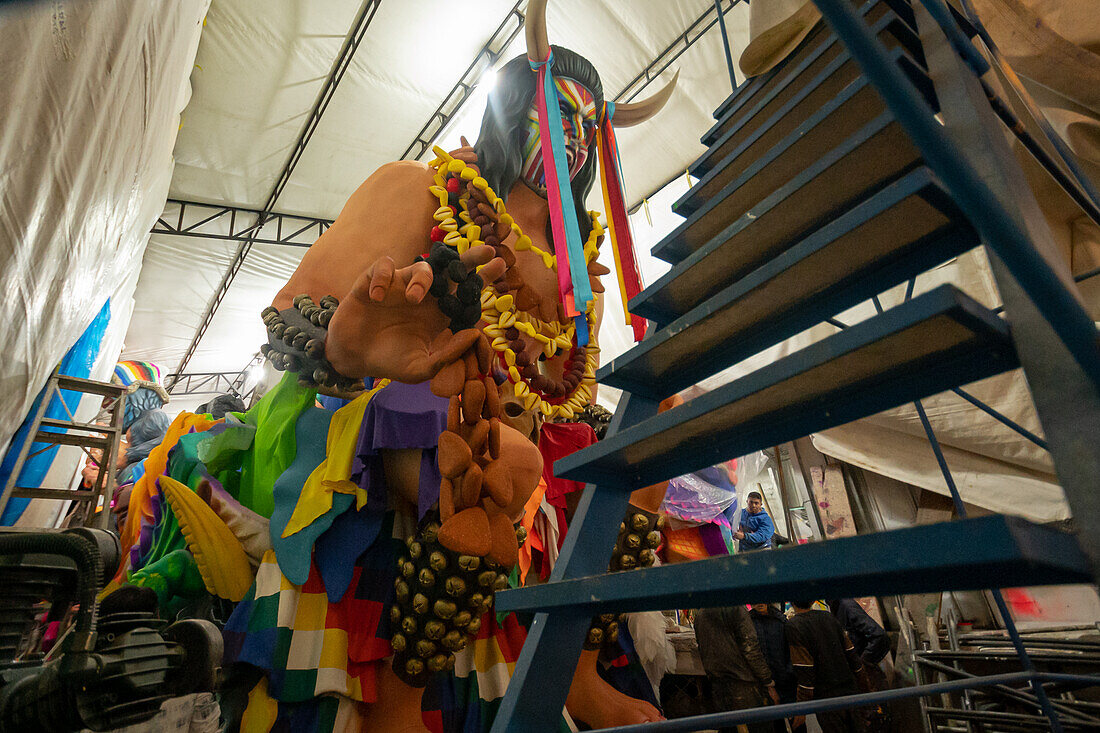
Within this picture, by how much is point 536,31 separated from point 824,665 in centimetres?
324

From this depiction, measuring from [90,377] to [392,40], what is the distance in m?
3.08

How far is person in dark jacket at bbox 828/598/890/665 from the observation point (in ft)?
11.2

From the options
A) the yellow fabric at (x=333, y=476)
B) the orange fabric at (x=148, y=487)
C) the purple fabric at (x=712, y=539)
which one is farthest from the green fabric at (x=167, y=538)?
the purple fabric at (x=712, y=539)

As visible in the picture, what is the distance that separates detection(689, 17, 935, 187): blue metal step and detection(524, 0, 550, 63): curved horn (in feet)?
1.86

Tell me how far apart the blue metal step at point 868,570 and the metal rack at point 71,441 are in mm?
3038

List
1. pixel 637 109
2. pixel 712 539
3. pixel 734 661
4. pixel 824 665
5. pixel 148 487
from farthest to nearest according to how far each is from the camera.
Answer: pixel 824 665
pixel 734 661
pixel 712 539
pixel 637 109
pixel 148 487

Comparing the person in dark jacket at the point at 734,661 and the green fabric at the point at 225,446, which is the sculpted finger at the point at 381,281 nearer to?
the green fabric at the point at 225,446

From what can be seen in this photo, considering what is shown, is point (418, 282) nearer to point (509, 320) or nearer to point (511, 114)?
point (509, 320)

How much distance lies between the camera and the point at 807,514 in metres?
5.27

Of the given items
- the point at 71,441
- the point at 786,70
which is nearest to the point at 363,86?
the point at 71,441

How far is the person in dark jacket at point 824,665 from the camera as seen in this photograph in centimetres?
288

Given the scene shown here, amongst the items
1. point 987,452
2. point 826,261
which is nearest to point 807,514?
point 987,452

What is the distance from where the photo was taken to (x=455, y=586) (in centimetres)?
116

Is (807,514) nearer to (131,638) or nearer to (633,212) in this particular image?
(633,212)
